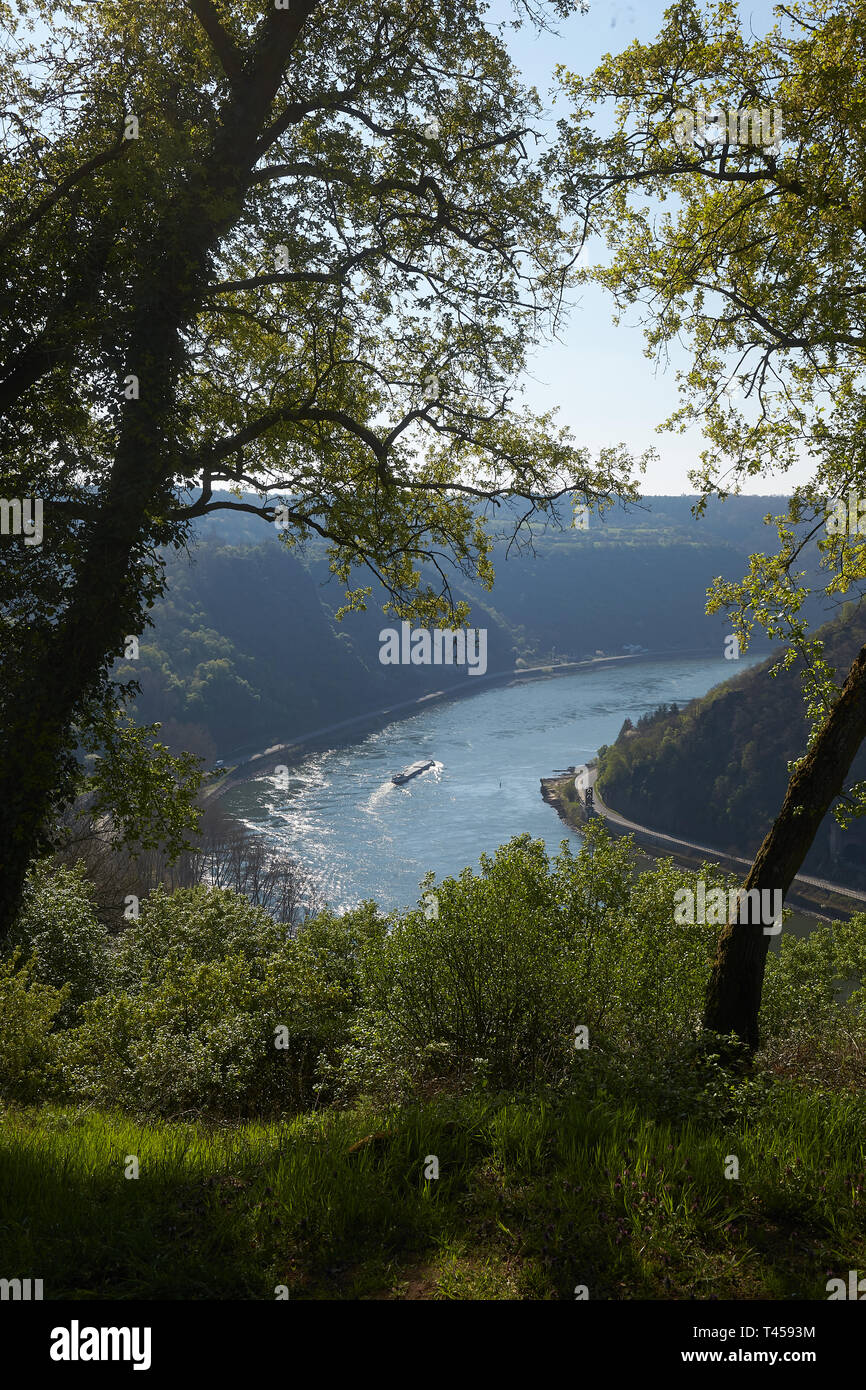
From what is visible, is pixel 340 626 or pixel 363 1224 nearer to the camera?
pixel 363 1224

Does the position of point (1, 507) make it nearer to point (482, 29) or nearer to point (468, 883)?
point (468, 883)

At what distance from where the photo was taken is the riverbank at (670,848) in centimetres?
6184

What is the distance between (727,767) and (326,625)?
65.9 metres

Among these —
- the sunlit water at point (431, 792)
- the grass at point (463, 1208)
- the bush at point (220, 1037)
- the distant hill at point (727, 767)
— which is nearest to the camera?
the grass at point (463, 1208)

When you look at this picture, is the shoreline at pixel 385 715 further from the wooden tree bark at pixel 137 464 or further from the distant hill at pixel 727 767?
the wooden tree bark at pixel 137 464

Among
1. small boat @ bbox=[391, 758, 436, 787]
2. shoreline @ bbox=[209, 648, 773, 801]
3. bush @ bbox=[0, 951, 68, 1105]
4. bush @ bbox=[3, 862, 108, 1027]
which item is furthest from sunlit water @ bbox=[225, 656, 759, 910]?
bush @ bbox=[0, 951, 68, 1105]

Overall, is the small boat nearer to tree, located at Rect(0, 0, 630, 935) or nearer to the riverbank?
the riverbank

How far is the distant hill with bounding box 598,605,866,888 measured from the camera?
233ft

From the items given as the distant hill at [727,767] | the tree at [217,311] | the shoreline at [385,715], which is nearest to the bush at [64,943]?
the tree at [217,311]

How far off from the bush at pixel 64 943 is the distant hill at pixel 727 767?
6735 cm

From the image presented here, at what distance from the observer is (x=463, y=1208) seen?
11.4 feet
